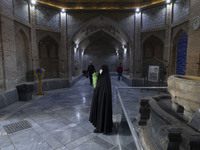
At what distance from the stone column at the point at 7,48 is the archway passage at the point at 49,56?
3.64 m

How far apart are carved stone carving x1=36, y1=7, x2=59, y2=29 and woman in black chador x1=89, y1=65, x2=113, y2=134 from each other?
292 inches

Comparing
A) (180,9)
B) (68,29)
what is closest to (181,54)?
(180,9)

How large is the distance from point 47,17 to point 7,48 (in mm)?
4229

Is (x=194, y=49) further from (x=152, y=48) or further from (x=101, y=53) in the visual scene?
(x=101, y=53)

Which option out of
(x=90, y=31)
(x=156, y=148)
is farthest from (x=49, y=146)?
(x=90, y=31)

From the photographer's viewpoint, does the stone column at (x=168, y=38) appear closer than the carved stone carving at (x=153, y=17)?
Yes

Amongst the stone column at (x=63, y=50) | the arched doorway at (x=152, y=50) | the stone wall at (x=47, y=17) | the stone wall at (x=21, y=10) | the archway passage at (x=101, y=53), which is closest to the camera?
the stone wall at (x=21, y=10)

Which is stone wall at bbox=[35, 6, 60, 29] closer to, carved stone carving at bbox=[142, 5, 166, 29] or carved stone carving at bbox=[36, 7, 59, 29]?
carved stone carving at bbox=[36, 7, 59, 29]

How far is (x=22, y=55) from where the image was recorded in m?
8.00

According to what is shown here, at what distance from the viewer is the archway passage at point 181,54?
25.1ft

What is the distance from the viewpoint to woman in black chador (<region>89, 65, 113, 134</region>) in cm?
339

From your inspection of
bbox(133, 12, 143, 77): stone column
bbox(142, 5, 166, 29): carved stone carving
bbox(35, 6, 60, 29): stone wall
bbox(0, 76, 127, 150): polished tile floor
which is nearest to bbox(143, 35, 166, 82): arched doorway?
bbox(133, 12, 143, 77): stone column

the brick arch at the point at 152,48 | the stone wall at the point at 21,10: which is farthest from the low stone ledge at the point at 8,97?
the brick arch at the point at 152,48

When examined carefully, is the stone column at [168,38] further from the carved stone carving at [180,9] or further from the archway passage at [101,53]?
the archway passage at [101,53]
